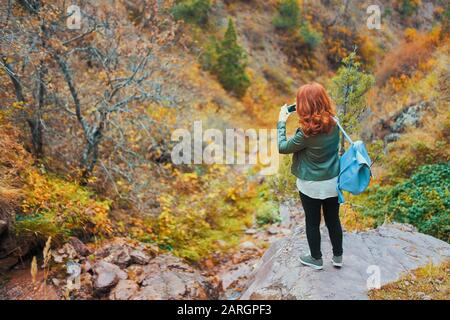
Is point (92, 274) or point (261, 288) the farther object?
point (92, 274)

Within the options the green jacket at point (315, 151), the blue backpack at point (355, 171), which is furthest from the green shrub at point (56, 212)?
the blue backpack at point (355, 171)

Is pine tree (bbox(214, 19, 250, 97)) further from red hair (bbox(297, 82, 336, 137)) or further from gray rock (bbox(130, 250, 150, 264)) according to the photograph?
red hair (bbox(297, 82, 336, 137))

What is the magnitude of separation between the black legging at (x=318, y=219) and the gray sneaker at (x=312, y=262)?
4 cm

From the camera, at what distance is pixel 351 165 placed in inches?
136

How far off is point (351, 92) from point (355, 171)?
Result: 2.92 meters

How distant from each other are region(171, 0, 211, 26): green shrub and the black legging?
591 inches

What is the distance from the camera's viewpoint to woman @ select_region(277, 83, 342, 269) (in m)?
3.47

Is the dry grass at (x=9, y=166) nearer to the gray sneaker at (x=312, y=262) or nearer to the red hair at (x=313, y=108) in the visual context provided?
the gray sneaker at (x=312, y=262)

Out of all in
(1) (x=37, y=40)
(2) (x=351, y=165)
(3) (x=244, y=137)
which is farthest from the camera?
(3) (x=244, y=137)

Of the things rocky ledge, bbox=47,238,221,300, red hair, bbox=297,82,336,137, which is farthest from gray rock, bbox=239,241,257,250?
red hair, bbox=297,82,336,137

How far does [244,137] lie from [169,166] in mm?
4719

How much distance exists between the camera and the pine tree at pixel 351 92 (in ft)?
19.9
